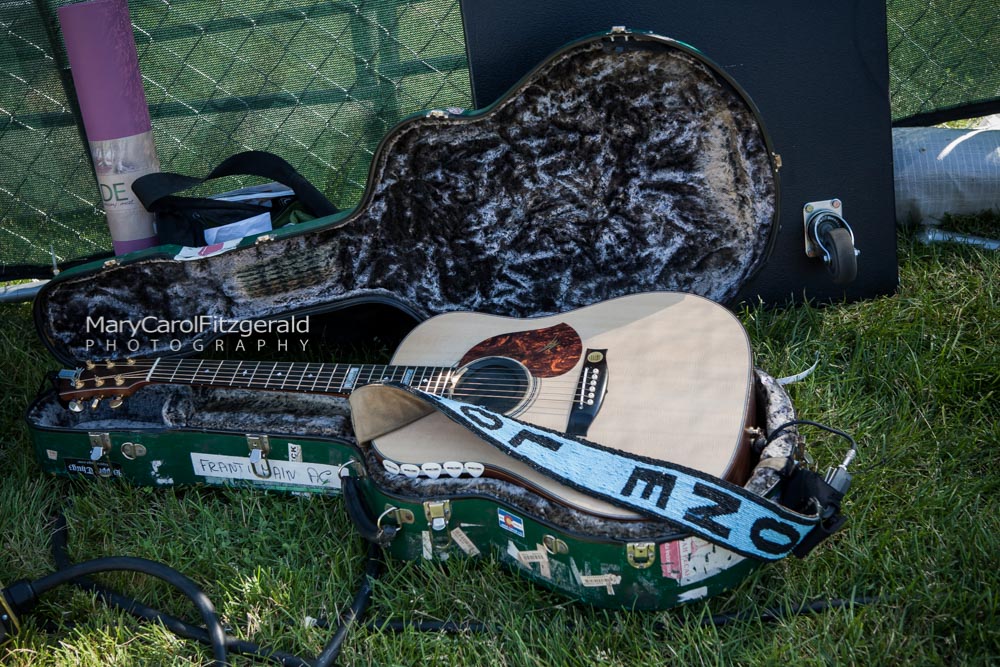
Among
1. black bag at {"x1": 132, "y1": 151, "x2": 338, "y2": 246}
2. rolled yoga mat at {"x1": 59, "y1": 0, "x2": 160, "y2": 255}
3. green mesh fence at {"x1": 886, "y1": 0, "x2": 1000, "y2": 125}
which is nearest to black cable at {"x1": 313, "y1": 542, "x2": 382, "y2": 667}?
black bag at {"x1": 132, "y1": 151, "x2": 338, "y2": 246}

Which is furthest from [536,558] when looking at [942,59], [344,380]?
[942,59]

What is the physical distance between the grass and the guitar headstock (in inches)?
Result: 7.0

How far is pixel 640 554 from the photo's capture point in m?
1.29

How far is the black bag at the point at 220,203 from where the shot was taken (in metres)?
1.89

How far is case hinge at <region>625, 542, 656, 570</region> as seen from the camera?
1277 millimetres

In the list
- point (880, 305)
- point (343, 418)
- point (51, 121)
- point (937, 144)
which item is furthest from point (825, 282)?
point (51, 121)

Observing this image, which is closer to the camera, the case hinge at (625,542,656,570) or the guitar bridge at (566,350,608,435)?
the case hinge at (625,542,656,570)

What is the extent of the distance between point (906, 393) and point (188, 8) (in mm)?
2040

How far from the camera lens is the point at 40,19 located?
2.23m

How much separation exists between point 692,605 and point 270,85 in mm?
1841

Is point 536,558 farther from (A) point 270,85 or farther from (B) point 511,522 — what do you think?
(A) point 270,85

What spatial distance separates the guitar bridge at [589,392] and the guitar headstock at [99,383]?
889 millimetres

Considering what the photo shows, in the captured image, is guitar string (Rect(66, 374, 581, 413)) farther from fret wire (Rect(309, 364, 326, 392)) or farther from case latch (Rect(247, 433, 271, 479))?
case latch (Rect(247, 433, 271, 479))

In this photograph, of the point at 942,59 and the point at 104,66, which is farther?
the point at 942,59
